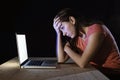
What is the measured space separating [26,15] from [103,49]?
131cm

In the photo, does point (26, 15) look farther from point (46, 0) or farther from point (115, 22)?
point (115, 22)

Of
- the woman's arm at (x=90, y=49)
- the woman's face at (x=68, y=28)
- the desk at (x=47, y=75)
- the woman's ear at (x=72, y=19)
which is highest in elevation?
the woman's ear at (x=72, y=19)

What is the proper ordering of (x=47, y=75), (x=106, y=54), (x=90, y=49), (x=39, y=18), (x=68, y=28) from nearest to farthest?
(x=47, y=75), (x=90, y=49), (x=106, y=54), (x=68, y=28), (x=39, y=18)

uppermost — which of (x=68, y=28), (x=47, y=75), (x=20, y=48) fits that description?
(x=68, y=28)

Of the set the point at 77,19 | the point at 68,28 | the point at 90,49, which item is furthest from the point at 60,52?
the point at 90,49

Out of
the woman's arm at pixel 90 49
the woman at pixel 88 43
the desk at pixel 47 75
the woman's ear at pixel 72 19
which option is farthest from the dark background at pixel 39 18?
the desk at pixel 47 75

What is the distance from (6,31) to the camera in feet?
10.2

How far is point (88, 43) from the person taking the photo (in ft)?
6.54

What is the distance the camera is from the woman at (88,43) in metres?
1.98

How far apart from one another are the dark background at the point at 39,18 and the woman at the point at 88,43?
2.46 feet

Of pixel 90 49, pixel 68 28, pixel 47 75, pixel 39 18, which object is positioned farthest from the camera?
pixel 39 18

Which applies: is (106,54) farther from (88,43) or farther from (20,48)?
(20,48)

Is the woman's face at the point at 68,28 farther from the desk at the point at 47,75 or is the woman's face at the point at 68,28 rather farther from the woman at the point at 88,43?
the desk at the point at 47,75

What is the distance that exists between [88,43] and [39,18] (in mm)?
1258
